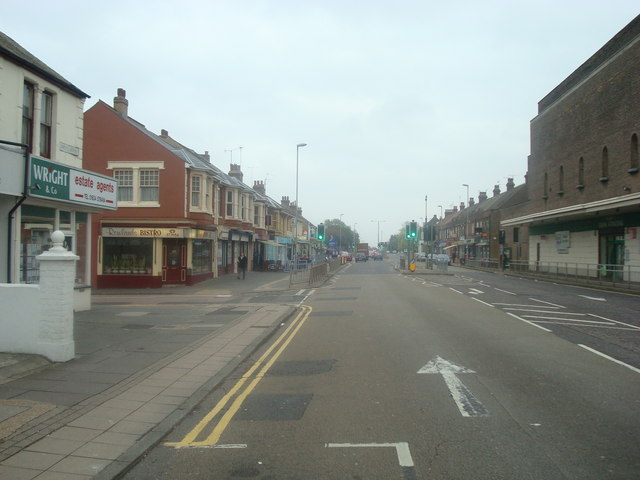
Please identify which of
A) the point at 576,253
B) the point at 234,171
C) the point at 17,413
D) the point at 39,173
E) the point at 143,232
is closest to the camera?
the point at 17,413

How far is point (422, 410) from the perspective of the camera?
6.01 meters

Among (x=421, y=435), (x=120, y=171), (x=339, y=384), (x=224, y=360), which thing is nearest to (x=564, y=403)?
(x=421, y=435)

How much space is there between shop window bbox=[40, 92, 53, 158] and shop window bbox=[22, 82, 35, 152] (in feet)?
1.50

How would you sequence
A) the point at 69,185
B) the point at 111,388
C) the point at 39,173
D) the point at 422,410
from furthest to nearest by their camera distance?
1. the point at 69,185
2. the point at 39,173
3. the point at 111,388
4. the point at 422,410

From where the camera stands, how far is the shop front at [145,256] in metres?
26.6

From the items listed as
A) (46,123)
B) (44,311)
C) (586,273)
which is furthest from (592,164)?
(44,311)

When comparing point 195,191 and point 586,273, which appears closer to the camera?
point 195,191

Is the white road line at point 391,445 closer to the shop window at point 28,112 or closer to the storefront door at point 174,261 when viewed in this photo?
the shop window at point 28,112

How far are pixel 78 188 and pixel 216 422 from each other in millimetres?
9967

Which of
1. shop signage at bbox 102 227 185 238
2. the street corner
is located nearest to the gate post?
the street corner

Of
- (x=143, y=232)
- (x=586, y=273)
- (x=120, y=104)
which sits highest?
(x=120, y=104)

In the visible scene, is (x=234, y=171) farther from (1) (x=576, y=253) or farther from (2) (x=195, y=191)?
(1) (x=576, y=253)

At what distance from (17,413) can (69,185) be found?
863 centimetres

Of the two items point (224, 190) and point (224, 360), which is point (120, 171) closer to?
point (224, 190)
